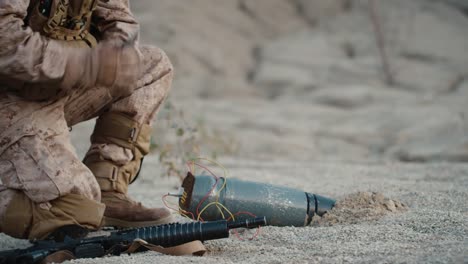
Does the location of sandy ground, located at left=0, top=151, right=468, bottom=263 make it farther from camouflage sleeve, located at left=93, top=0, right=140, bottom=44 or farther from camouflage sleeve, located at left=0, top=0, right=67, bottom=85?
camouflage sleeve, located at left=93, top=0, right=140, bottom=44

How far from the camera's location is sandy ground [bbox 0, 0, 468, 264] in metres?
2.66

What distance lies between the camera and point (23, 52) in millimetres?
2520

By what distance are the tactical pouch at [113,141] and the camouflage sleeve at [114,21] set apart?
1.15ft

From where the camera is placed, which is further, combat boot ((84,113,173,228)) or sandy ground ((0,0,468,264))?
combat boot ((84,113,173,228))

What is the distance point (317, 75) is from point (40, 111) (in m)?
7.00

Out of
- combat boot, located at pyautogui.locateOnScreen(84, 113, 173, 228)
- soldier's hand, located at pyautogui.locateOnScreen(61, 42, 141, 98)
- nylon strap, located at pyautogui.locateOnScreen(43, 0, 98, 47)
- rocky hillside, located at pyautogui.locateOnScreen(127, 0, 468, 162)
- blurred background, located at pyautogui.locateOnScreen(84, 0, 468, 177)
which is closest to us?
soldier's hand, located at pyautogui.locateOnScreen(61, 42, 141, 98)

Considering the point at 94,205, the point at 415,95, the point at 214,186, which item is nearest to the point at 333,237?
the point at 214,186

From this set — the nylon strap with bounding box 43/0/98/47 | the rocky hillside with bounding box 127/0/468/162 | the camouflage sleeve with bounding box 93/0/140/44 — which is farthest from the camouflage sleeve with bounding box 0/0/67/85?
the rocky hillside with bounding box 127/0/468/162

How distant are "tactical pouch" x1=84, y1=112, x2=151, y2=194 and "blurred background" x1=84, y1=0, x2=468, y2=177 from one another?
8.72ft

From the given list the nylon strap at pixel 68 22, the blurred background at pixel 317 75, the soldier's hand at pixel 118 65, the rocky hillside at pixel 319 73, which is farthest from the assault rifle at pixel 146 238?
the rocky hillside at pixel 319 73

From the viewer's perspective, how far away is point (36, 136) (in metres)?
2.69

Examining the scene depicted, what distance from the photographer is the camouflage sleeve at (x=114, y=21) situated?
293cm

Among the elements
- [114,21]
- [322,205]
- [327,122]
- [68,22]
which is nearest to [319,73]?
[327,122]

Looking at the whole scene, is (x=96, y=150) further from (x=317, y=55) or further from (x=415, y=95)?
(x=317, y=55)
